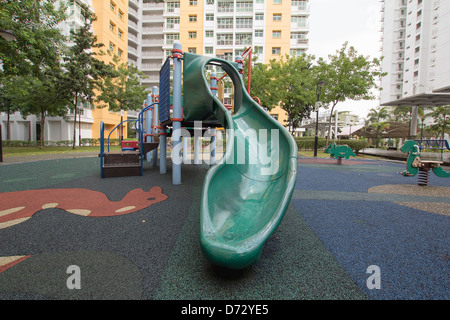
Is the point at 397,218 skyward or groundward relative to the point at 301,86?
groundward

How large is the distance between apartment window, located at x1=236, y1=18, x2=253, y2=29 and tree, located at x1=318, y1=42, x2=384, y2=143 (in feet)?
70.1

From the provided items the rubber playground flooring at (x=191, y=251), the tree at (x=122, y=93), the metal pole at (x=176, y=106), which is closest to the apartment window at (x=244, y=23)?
the tree at (x=122, y=93)

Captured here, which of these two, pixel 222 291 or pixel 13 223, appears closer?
pixel 222 291

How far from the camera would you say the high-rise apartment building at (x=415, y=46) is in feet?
99.8

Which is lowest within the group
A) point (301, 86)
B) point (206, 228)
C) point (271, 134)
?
point (206, 228)

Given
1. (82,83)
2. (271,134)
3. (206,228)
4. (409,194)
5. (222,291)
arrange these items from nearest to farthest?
(222,291) < (206,228) < (271,134) < (409,194) < (82,83)

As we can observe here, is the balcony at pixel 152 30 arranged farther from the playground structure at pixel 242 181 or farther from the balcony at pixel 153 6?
the playground structure at pixel 242 181

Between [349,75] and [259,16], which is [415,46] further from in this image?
[349,75]

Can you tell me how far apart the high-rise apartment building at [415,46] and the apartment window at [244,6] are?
2374cm

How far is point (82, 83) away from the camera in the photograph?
46.8 feet

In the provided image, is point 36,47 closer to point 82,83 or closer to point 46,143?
point 82,83

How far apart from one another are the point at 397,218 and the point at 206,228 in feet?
10.4

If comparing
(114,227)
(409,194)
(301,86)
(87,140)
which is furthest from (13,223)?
(87,140)

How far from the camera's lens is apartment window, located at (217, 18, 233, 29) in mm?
33419
